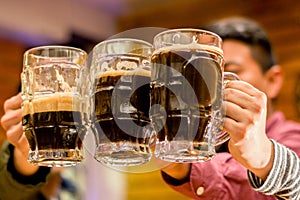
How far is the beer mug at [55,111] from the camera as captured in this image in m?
0.85

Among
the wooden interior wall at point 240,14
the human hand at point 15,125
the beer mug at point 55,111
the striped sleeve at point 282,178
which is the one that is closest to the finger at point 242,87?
the striped sleeve at point 282,178

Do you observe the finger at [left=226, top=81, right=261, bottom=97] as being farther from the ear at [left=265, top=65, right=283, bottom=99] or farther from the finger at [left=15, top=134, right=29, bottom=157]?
the ear at [left=265, top=65, right=283, bottom=99]

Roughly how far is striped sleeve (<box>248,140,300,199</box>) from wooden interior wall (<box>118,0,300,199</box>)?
233cm

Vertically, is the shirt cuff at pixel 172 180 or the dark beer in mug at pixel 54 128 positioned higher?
the dark beer in mug at pixel 54 128

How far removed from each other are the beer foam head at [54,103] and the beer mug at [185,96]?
14 cm

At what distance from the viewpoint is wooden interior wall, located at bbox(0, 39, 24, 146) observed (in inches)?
134

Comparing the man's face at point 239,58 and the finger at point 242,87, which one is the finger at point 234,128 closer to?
the finger at point 242,87

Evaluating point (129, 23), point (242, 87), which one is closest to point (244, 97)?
point (242, 87)

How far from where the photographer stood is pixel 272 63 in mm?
1714

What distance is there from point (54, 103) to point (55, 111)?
0.01 metres

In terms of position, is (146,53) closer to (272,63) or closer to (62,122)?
(62,122)

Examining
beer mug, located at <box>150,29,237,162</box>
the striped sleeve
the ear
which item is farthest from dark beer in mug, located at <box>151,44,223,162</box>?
the ear

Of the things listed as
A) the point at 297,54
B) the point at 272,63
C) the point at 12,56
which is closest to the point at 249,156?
the point at 272,63

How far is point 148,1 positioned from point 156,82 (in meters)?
3.11
